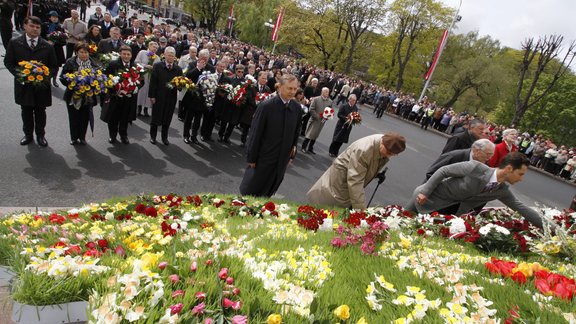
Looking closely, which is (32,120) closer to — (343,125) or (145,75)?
(145,75)

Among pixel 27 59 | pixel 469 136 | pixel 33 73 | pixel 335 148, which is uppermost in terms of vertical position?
pixel 469 136

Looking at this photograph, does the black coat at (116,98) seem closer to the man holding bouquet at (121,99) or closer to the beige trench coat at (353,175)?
the man holding bouquet at (121,99)

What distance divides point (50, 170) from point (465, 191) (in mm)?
6435

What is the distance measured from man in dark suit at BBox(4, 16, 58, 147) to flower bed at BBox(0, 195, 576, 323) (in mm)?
4398

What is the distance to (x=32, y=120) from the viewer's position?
654cm

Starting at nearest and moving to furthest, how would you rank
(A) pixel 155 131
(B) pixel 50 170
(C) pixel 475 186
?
(C) pixel 475 186 < (B) pixel 50 170 < (A) pixel 155 131

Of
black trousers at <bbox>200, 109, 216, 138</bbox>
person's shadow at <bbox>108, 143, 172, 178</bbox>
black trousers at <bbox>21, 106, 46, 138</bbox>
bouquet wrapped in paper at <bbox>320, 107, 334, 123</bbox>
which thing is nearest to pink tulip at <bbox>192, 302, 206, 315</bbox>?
person's shadow at <bbox>108, 143, 172, 178</bbox>

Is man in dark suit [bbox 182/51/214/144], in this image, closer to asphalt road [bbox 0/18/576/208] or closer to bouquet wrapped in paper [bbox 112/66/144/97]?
asphalt road [bbox 0/18/576/208]

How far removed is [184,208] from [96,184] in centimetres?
306

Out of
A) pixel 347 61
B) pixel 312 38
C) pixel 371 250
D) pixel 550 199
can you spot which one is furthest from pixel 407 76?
pixel 371 250

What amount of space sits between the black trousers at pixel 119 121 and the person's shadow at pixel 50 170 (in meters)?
1.34

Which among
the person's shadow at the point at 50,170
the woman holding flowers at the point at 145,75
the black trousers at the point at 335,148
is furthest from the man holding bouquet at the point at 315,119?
the person's shadow at the point at 50,170

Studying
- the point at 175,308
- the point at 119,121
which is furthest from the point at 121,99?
the point at 175,308

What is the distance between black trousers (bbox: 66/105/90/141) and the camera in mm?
6879
